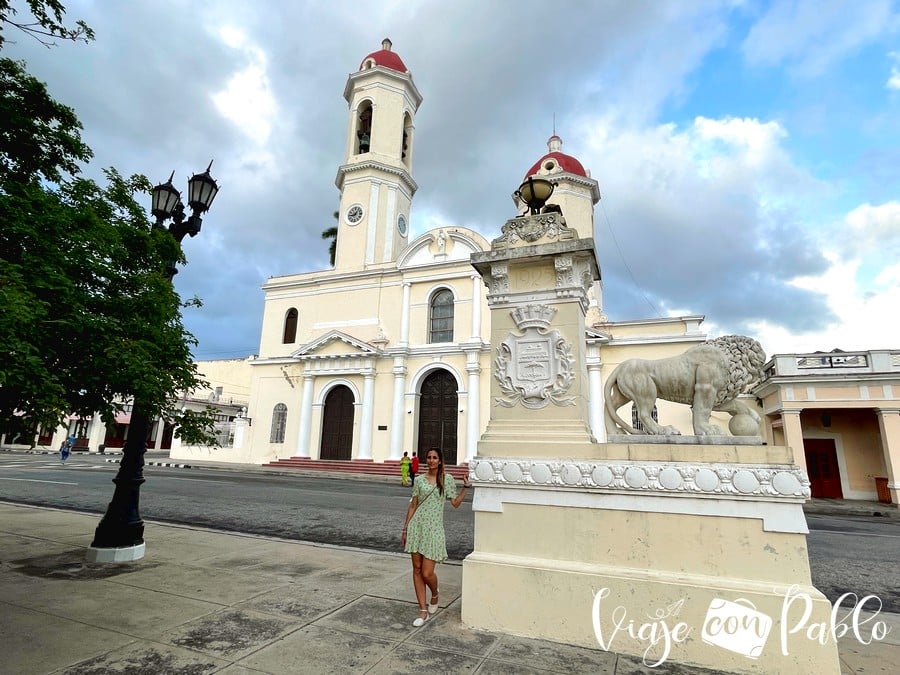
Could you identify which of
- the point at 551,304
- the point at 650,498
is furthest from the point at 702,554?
the point at 551,304

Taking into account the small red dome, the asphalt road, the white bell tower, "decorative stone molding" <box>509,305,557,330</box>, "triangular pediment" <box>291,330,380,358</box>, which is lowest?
the asphalt road

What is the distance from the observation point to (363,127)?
28.0 meters

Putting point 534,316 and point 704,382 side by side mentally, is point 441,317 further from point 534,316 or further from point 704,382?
point 704,382

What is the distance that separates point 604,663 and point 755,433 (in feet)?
6.85

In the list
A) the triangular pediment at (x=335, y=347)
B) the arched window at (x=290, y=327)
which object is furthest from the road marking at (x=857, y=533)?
the arched window at (x=290, y=327)

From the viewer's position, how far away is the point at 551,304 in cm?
446

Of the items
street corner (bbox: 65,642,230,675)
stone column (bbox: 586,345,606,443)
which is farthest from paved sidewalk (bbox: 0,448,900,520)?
street corner (bbox: 65,642,230,675)

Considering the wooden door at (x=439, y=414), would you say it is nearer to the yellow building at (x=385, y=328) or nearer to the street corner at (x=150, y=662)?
the yellow building at (x=385, y=328)

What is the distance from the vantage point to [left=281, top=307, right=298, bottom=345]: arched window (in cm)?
2658

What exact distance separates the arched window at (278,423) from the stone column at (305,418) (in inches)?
53.3

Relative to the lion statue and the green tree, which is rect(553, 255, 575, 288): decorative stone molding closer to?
the lion statue

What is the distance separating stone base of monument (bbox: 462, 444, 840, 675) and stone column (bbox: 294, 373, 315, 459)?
2126 centimetres

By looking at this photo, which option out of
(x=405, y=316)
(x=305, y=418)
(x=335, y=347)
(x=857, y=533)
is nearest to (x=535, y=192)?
(x=857, y=533)

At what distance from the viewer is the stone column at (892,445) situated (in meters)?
16.0
